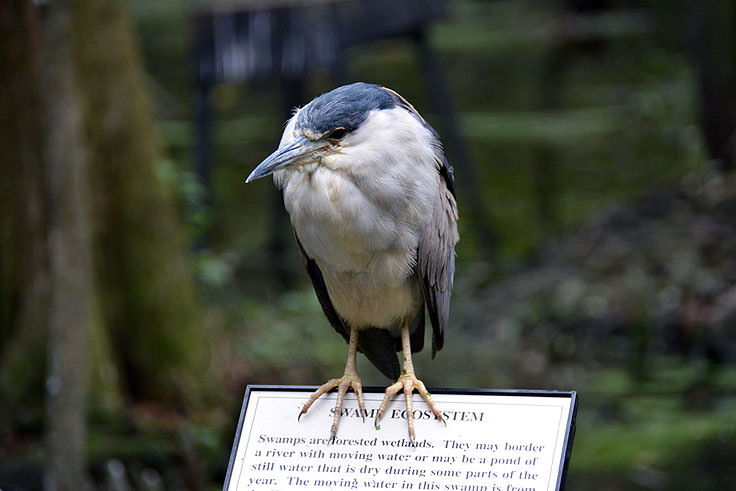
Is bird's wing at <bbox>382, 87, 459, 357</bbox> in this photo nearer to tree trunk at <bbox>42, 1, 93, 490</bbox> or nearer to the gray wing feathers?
the gray wing feathers

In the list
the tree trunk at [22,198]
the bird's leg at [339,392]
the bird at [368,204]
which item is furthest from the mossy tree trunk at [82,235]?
the bird's leg at [339,392]

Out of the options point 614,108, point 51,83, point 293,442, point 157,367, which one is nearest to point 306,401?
point 293,442

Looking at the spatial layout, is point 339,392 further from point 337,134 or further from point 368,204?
point 337,134

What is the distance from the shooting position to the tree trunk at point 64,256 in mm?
4125

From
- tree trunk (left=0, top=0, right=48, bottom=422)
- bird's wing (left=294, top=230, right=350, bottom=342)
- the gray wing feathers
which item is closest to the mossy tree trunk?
tree trunk (left=0, top=0, right=48, bottom=422)

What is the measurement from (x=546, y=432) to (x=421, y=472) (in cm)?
35

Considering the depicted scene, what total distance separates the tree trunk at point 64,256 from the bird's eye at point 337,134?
1.85 m

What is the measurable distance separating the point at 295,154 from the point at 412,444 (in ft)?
2.87

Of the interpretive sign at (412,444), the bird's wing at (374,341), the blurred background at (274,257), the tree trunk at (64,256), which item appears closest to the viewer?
the interpretive sign at (412,444)

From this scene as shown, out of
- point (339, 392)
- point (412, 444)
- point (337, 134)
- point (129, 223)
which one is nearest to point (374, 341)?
point (339, 392)

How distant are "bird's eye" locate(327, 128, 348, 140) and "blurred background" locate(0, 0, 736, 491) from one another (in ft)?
6.05

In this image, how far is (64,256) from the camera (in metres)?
4.17

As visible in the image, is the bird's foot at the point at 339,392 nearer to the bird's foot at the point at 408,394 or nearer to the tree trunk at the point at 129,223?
the bird's foot at the point at 408,394

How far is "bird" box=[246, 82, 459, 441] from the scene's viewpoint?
2684mm
